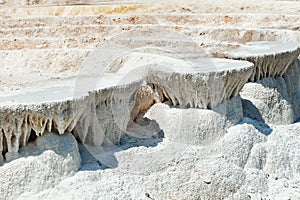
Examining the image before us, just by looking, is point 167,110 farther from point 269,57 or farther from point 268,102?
point 269,57

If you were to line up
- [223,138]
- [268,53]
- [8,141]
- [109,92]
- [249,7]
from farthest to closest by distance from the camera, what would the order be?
[249,7], [268,53], [223,138], [109,92], [8,141]

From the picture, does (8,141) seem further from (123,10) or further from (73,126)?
(123,10)

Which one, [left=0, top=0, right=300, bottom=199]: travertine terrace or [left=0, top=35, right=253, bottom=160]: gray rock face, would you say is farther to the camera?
[left=0, top=0, right=300, bottom=199]: travertine terrace

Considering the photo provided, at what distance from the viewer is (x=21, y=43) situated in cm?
1688

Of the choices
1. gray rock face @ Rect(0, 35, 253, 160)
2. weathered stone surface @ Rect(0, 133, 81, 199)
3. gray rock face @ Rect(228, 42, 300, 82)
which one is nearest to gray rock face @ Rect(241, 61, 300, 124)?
gray rock face @ Rect(228, 42, 300, 82)

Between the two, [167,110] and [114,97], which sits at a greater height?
[114,97]

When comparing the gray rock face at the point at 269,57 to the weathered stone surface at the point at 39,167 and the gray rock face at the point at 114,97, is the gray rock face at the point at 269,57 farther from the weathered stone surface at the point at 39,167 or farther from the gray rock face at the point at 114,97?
the weathered stone surface at the point at 39,167

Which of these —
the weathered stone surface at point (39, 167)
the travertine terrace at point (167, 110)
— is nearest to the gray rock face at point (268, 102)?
the travertine terrace at point (167, 110)

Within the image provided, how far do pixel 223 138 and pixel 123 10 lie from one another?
477 inches

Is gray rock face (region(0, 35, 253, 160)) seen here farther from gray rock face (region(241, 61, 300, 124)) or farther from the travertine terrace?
gray rock face (region(241, 61, 300, 124))

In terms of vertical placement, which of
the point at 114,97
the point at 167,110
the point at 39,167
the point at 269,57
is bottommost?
the point at 39,167

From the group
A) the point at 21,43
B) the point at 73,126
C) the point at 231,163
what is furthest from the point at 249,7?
the point at 73,126

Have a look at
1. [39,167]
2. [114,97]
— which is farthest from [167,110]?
[39,167]

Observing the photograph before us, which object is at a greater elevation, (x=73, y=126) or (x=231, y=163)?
(x=73, y=126)
